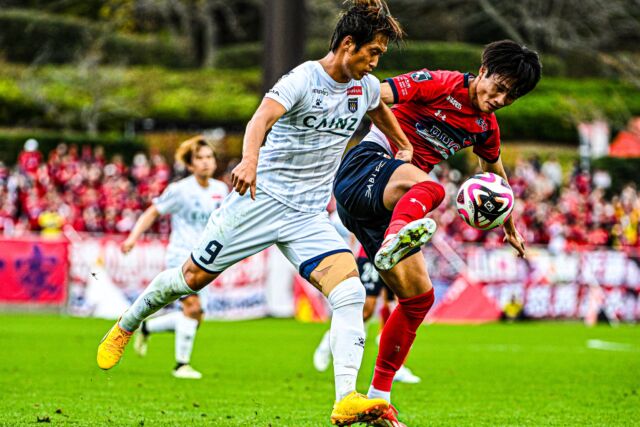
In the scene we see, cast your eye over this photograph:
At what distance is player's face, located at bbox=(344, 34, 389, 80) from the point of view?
617cm

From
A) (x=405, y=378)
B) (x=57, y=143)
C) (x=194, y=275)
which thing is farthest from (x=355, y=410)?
(x=57, y=143)

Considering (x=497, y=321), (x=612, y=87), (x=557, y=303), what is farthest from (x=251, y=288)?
(x=612, y=87)

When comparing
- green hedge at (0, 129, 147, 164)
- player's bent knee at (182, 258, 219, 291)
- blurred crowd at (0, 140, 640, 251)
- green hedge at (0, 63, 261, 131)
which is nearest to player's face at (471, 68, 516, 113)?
player's bent knee at (182, 258, 219, 291)

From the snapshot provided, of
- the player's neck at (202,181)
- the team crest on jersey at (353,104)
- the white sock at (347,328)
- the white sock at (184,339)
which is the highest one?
the team crest on jersey at (353,104)

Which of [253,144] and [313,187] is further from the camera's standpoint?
[313,187]

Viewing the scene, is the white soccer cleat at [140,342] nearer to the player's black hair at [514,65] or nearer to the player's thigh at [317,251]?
the player's thigh at [317,251]

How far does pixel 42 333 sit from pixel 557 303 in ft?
36.4

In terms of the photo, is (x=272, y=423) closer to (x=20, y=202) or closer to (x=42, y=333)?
(x=42, y=333)

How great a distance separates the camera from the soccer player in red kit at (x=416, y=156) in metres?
6.71

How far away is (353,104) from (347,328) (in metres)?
1.39

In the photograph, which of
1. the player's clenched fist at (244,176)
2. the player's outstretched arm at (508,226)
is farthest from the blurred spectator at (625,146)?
the player's clenched fist at (244,176)

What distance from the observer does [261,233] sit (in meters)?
6.43

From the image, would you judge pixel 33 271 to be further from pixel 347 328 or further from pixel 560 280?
pixel 347 328

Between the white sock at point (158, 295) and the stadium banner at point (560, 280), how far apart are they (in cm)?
1477
